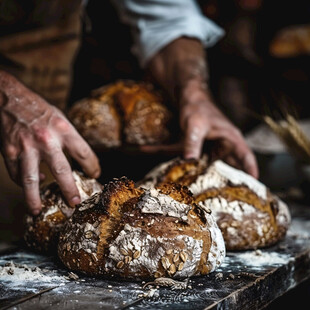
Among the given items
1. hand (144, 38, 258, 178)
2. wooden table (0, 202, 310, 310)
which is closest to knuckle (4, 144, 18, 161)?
wooden table (0, 202, 310, 310)

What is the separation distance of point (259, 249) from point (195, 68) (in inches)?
48.3

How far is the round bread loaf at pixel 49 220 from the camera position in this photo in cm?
155

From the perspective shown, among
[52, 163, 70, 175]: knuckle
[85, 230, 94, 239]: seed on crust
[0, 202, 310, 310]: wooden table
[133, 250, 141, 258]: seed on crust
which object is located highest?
[52, 163, 70, 175]: knuckle

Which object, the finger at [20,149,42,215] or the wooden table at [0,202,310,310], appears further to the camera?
the finger at [20,149,42,215]

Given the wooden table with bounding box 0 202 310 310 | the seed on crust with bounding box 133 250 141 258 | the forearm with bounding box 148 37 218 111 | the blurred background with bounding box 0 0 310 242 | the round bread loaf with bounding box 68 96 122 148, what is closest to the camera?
the wooden table with bounding box 0 202 310 310

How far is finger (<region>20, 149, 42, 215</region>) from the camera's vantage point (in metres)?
1.59

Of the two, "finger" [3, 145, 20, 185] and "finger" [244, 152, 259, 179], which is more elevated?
"finger" [3, 145, 20, 185]

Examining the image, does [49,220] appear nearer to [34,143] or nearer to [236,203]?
[34,143]

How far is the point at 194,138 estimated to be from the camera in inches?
88.0

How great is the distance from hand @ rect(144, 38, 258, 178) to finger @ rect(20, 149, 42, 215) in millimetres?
712

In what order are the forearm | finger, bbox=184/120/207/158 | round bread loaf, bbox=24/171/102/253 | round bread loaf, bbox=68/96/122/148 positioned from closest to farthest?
round bread loaf, bbox=24/171/102/253 < finger, bbox=184/120/207/158 < the forearm < round bread loaf, bbox=68/96/122/148

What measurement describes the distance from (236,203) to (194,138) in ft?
2.07

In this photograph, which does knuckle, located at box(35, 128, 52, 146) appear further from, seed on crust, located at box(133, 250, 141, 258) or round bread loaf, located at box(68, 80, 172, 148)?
round bread loaf, located at box(68, 80, 172, 148)

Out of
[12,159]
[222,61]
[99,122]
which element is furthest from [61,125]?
[222,61]
